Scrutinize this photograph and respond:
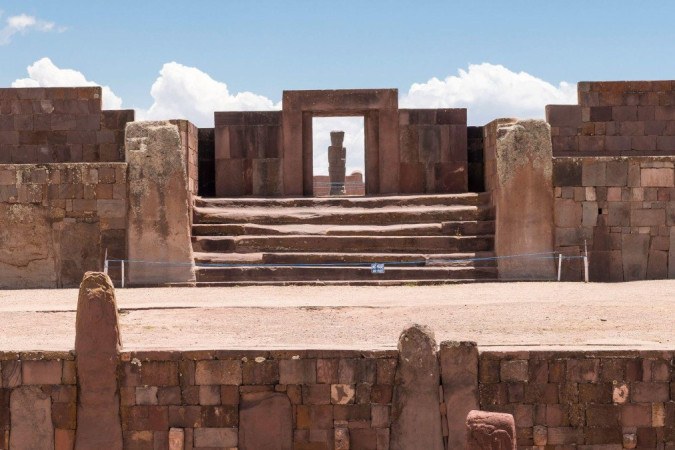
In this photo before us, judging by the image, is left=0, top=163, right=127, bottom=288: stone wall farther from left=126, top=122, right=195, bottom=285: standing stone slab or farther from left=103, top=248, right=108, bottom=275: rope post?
left=126, top=122, right=195, bottom=285: standing stone slab

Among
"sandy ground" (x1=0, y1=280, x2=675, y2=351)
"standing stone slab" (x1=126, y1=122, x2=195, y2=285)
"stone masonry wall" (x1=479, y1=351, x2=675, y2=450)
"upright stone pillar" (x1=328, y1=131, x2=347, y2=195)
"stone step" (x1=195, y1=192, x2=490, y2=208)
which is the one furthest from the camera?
"upright stone pillar" (x1=328, y1=131, x2=347, y2=195)

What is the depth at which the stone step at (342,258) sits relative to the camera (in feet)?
43.3

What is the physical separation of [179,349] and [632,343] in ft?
12.4

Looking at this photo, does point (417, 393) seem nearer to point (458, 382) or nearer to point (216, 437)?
point (458, 382)

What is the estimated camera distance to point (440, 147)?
16672mm

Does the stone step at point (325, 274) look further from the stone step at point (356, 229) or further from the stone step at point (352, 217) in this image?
the stone step at point (352, 217)

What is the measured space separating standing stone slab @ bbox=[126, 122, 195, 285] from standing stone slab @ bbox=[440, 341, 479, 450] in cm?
649

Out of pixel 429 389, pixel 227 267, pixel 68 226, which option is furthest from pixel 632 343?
pixel 68 226

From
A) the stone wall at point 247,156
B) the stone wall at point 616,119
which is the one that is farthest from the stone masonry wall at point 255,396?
the stone wall at point 616,119

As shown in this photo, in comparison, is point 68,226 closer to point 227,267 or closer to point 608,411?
point 227,267

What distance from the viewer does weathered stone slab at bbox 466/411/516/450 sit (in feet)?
19.3

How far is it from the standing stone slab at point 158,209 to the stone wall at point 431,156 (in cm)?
478

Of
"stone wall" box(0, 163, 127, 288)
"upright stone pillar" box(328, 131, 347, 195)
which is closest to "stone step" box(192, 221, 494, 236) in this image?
"stone wall" box(0, 163, 127, 288)

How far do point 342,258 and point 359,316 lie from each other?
3600mm
